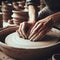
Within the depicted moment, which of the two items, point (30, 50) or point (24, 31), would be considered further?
point (24, 31)

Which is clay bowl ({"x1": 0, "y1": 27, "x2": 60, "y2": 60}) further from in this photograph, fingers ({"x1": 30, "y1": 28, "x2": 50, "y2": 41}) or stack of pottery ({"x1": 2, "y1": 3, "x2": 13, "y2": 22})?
stack of pottery ({"x1": 2, "y1": 3, "x2": 13, "y2": 22})

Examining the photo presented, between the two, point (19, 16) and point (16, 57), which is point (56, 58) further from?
point (19, 16)

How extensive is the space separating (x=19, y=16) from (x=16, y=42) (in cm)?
149

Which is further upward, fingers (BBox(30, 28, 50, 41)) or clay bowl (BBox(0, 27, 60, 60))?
fingers (BBox(30, 28, 50, 41))

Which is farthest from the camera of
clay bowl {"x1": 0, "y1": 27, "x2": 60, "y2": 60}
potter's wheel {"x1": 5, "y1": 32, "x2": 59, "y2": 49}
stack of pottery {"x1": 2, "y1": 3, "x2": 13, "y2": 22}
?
stack of pottery {"x1": 2, "y1": 3, "x2": 13, "y2": 22}

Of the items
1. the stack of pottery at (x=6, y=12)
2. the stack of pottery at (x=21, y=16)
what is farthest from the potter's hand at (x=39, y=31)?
the stack of pottery at (x=6, y=12)

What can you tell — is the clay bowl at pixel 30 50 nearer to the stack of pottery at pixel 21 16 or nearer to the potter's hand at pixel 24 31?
the potter's hand at pixel 24 31

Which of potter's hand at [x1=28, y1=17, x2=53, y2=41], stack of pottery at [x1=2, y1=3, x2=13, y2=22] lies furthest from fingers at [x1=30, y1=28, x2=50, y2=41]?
stack of pottery at [x1=2, y1=3, x2=13, y2=22]

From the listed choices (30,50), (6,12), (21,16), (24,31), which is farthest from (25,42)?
(6,12)

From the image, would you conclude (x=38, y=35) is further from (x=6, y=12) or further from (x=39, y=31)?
(x=6, y=12)

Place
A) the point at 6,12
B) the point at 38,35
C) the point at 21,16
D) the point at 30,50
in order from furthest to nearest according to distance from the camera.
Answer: the point at 6,12 → the point at 21,16 → the point at 38,35 → the point at 30,50

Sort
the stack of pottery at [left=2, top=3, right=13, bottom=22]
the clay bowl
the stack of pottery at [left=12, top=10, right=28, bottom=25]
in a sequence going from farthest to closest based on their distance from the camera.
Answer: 1. the stack of pottery at [left=2, top=3, right=13, bottom=22]
2. the stack of pottery at [left=12, top=10, right=28, bottom=25]
3. the clay bowl

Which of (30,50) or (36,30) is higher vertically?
(36,30)

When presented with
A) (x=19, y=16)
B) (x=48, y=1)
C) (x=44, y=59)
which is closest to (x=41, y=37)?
(x=44, y=59)
